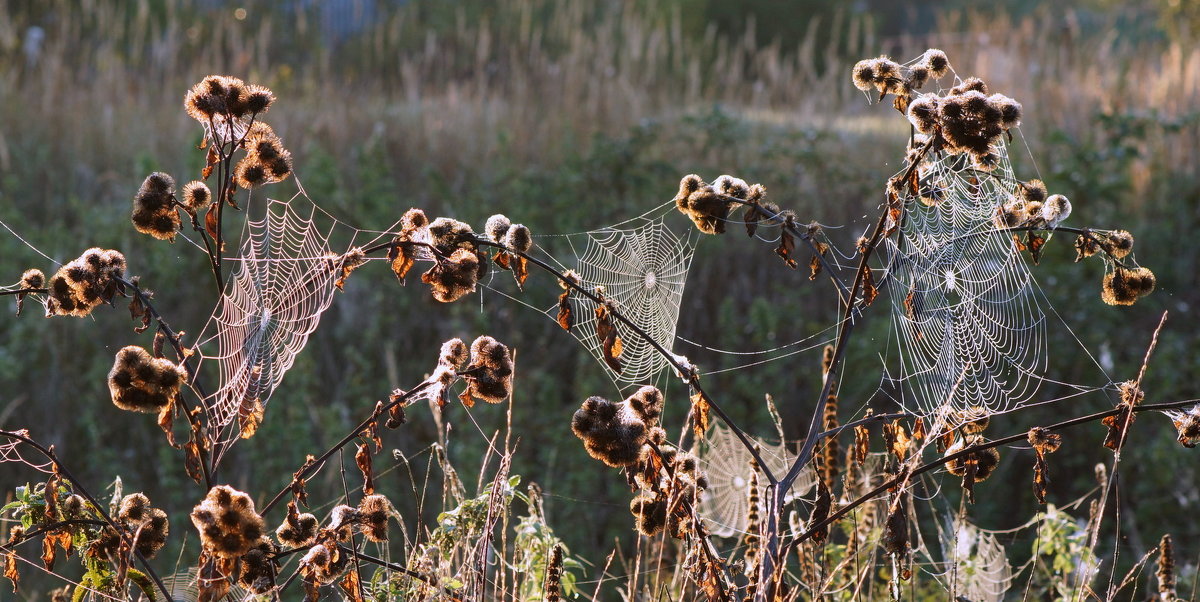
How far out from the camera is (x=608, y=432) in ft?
5.47

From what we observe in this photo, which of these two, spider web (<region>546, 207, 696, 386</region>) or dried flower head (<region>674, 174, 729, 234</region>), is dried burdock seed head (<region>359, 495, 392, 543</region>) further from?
spider web (<region>546, 207, 696, 386</region>)

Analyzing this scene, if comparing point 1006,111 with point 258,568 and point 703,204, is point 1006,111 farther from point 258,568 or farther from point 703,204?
point 258,568

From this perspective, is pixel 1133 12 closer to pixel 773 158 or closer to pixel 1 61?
pixel 773 158

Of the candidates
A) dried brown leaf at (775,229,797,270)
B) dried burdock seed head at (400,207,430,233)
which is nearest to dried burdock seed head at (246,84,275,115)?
dried burdock seed head at (400,207,430,233)

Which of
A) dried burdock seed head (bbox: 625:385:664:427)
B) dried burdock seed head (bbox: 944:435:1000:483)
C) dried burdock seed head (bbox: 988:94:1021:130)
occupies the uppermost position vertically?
dried burdock seed head (bbox: 988:94:1021:130)

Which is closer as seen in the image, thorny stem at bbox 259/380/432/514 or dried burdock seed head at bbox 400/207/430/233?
thorny stem at bbox 259/380/432/514

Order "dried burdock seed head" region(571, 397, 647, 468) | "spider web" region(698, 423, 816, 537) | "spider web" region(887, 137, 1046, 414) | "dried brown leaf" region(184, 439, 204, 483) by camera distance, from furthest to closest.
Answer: "spider web" region(698, 423, 816, 537)
"spider web" region(887, 137, 1046, 414)
"dried burdock seed head" region(571, 397, 647, 468)
"dried brown leaf" region(184, 439, 204, 483)

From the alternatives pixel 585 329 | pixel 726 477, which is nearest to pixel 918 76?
pixel 585 329

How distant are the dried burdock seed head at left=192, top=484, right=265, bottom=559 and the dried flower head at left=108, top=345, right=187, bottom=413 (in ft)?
0.46

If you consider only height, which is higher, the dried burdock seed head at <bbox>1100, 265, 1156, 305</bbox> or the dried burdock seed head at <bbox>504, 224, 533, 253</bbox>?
the dried burdock seed head at <bbox>504, 224, 533, 253</bbox>

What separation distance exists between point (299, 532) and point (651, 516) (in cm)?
55

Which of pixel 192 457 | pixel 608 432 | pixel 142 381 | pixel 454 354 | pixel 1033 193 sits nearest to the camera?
pixel 142 381

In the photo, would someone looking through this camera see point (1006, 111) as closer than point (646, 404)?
Yes

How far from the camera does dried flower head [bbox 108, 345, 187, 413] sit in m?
1.40
